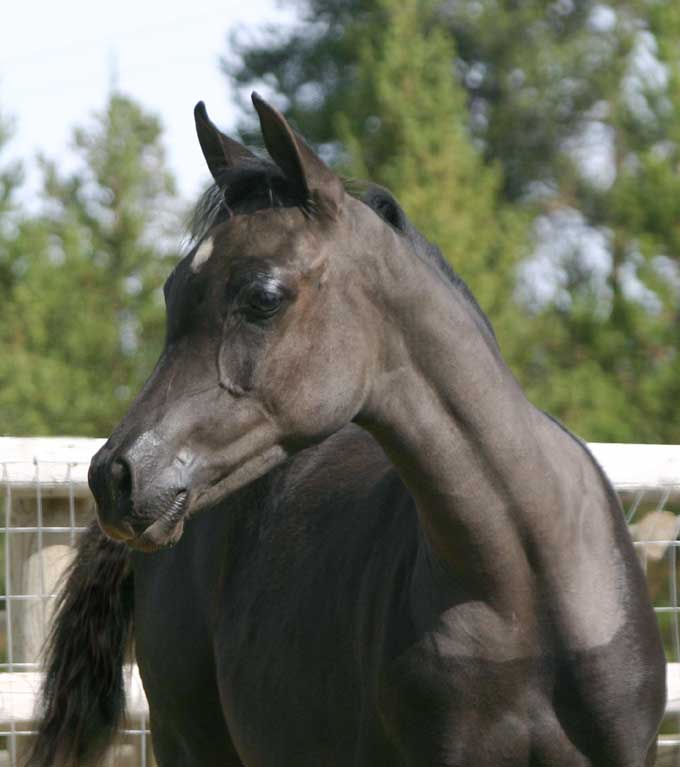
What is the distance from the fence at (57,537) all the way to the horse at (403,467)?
1198mm

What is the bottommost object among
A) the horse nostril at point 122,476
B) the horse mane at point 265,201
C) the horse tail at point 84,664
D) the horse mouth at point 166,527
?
the horse tail at point 84,664

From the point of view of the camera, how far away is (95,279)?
41.0 ft

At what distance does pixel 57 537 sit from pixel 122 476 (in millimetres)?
2075

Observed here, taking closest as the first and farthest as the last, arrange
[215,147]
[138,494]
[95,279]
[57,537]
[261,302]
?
[138,494] → [261,302] → [215,147] → [57,537] → [95,279]

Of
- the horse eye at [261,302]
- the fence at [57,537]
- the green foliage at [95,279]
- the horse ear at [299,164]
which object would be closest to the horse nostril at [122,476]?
the horse eye at [261,302]

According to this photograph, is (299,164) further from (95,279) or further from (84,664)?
(95,279)

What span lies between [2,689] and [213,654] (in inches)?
34.8

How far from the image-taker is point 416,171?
1355 centimetres

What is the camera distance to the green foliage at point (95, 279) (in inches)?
470

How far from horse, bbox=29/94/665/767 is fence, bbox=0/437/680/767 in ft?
3.93

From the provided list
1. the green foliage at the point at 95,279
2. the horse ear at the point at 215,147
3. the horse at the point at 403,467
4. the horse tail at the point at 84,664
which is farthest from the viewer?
the green foliage at the point at 95,279

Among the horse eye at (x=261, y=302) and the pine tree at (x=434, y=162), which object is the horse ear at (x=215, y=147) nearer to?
the horse eye at (x=261, y=302)

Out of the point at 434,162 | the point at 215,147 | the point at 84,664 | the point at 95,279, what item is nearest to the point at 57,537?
the point at 84,664

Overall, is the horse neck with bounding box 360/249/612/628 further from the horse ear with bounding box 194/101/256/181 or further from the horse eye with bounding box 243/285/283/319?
the horse ear with bounding box 194/101/256/181
